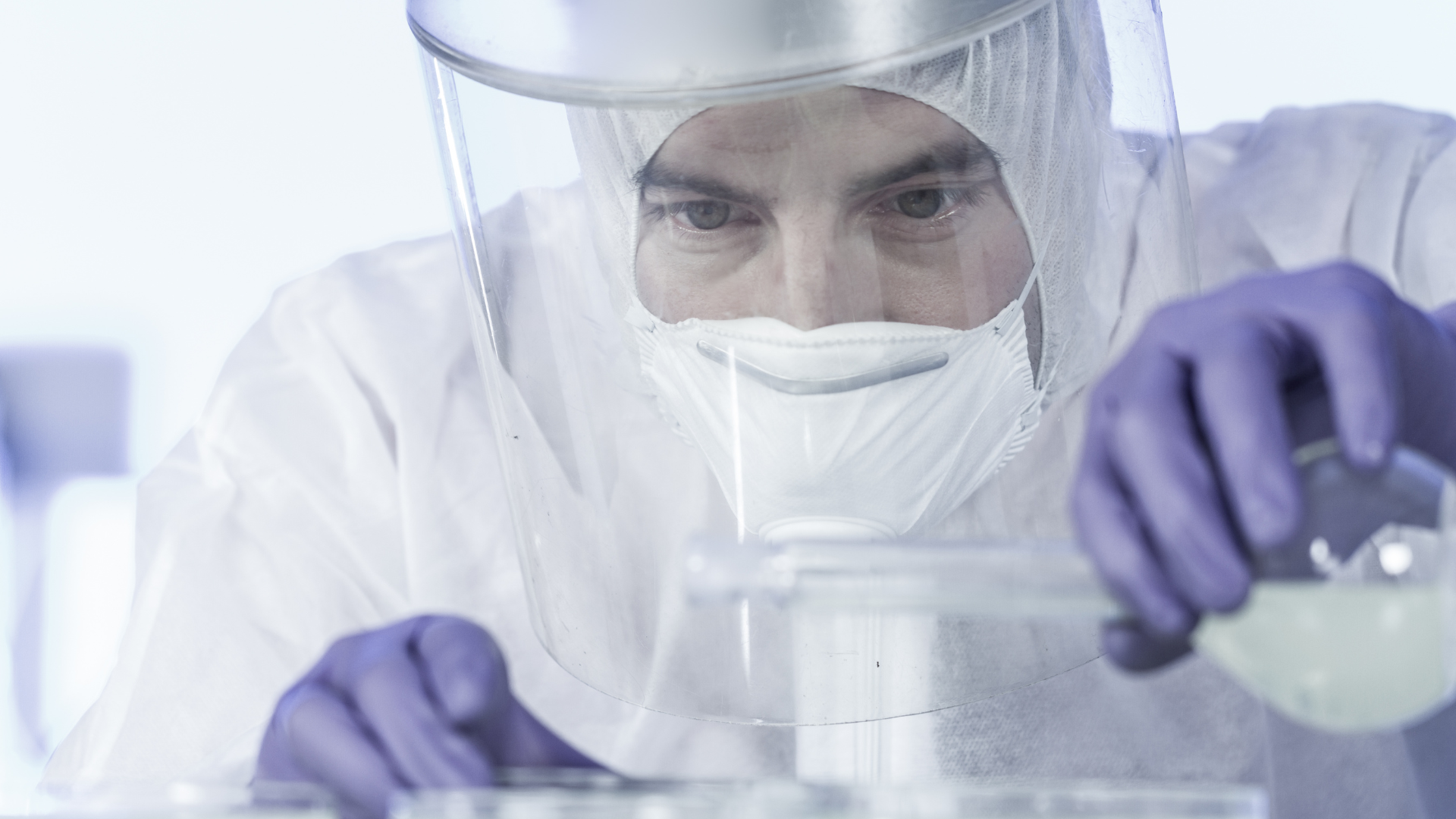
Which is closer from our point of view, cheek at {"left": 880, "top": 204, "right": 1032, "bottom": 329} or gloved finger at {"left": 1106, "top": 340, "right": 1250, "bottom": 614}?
gloved finger at {"left": 1106, "top": 340, "right": 1250, "bottom": 614}

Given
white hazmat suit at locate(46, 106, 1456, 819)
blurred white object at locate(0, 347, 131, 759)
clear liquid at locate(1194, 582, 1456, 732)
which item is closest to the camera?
clear liquid at locate(1194, 582, 1456, 732)

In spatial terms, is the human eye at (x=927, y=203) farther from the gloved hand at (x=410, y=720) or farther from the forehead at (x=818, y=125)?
the gloved hand at (x=410, y=720)

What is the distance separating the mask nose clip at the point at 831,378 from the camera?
0.68 meters

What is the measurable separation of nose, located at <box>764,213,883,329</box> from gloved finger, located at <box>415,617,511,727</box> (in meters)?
0.23

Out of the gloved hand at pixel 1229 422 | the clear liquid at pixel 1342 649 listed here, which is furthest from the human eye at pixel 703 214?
the clear liquid at pixel 1342 649

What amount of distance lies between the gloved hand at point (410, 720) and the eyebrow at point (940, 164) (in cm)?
32

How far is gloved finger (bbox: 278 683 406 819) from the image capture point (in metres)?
0.62

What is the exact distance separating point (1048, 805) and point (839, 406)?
275 mm

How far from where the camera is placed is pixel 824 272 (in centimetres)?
71

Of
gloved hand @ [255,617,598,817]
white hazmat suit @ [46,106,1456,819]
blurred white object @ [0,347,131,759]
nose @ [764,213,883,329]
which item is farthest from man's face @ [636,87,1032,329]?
blurred white object @ [0,347,131,759]

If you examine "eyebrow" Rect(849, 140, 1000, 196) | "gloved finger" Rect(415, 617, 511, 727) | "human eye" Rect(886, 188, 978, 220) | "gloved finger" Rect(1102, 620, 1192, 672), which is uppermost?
"eyebrow" Rect(849, 140, 1000, 196)

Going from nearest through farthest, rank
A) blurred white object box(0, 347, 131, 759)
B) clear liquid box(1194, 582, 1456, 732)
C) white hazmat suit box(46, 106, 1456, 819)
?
clear liquid box(1194, 582, 1456, 732) < white hazmat suit box(46, 106, 1456, 819) < blurred white object box(0, 347, 131, 759)

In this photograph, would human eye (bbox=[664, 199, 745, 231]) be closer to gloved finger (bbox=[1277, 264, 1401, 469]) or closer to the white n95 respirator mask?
the white n95 respirator mask

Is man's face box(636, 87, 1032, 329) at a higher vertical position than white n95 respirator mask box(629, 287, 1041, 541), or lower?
higher
